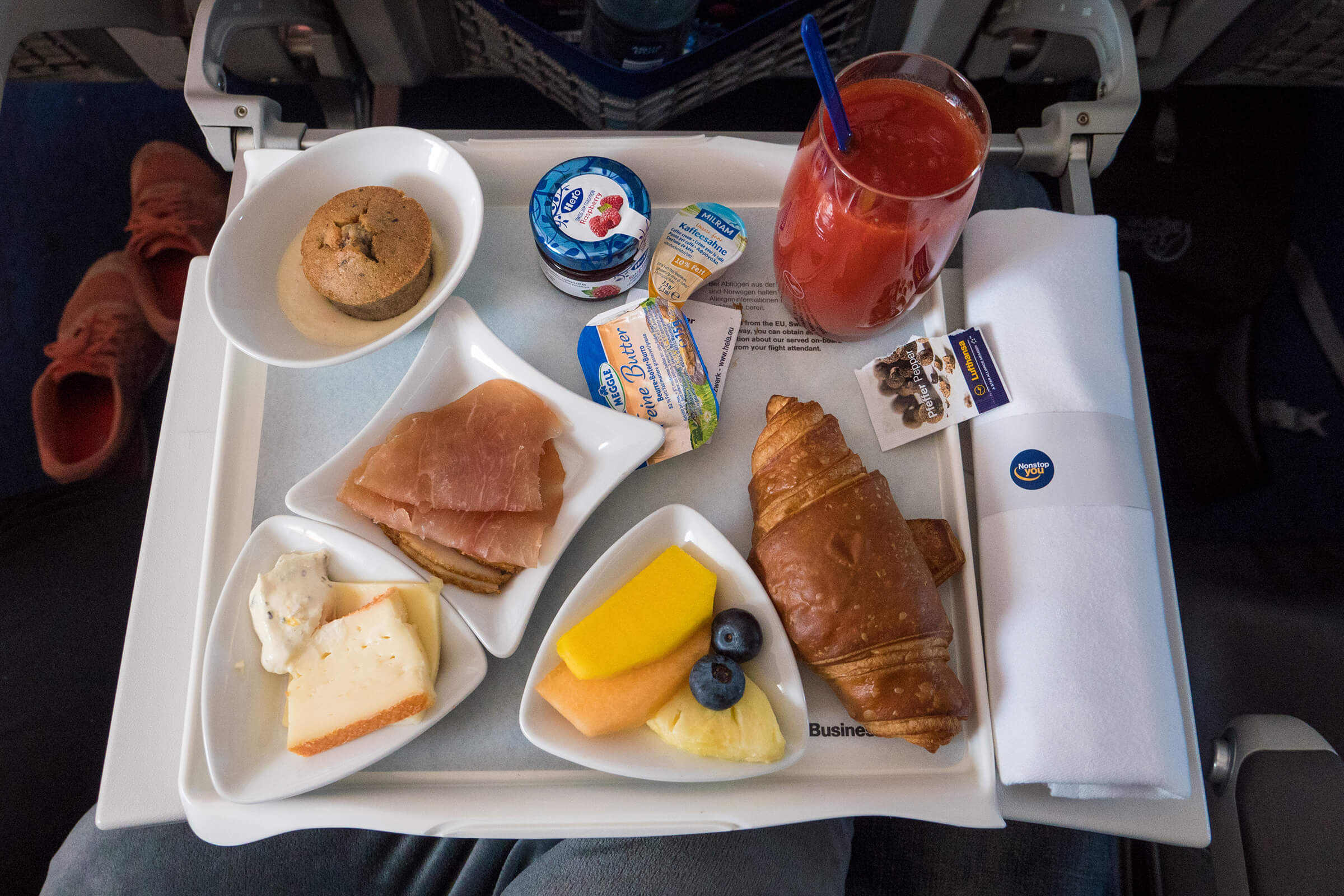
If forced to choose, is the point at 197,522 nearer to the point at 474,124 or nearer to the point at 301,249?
the point at 301,249

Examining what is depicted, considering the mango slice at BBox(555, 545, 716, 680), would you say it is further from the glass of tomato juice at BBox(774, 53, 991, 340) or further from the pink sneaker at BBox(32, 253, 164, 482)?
the pink sneaker at BBox(32, 253, 164, 482)

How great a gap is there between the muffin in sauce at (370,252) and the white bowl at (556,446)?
66mm

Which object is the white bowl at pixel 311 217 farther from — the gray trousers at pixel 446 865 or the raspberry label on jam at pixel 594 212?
the gray trousers at pixel 446 865

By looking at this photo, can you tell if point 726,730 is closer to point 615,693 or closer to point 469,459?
point 615,693

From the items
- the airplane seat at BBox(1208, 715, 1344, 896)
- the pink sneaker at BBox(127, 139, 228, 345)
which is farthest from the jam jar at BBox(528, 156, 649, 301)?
the pink sneaker at BBox(127, 139, 228, 345)

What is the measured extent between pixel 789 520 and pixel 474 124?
131 cm

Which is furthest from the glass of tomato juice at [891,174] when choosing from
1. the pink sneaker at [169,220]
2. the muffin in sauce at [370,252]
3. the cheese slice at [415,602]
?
the pink sneaker at [169,220]

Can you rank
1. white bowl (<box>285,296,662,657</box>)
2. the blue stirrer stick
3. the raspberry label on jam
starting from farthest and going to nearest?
the raspberry label on jam < white bowl (<box>285,296,662,657</box>) < the blue stirrer stick

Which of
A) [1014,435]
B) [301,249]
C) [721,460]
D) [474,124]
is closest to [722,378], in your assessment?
[721,460]

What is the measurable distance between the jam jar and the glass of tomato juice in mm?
204

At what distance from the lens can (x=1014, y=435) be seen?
0.95m

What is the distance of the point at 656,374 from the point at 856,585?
34cm

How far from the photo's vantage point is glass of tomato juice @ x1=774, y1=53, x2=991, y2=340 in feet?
2.73

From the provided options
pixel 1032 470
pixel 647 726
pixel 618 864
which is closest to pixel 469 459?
pixel 647 726
